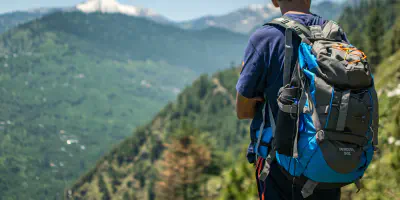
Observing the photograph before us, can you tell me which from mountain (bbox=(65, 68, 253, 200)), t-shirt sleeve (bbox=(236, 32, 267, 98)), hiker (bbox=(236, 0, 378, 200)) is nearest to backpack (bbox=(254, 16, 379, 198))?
hiker (bbox=(236, 0, 378, 200))

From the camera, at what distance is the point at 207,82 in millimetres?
161875

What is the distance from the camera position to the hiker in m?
2.21

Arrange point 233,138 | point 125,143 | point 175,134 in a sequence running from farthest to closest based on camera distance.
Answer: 1. point 125,143
2. point 233,138
3. point 175,134

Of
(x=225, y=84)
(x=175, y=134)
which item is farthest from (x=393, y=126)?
(x=225, y=84)

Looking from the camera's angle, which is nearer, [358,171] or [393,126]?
[358,171]

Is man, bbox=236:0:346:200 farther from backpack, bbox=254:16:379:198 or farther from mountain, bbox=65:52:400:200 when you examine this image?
mountain, bbox=65:52:400:200

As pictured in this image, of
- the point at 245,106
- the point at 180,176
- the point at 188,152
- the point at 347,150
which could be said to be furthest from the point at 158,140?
the point at 347,150

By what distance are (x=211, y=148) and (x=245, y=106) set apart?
115 ft

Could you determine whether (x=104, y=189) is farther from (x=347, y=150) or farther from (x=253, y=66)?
(x=347, y=150)

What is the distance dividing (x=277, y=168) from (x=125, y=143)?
466ft

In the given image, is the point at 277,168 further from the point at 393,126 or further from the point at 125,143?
the point at 125,143

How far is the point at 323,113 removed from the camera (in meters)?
2.22

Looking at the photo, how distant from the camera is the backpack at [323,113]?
2.20 m

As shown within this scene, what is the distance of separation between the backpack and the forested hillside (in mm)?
3166
